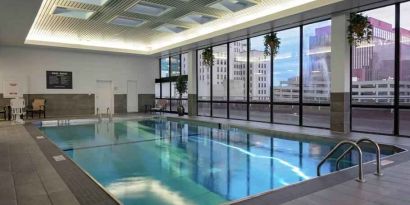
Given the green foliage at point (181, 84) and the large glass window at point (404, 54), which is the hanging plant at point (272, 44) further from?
the green foliage at point (181, 84)

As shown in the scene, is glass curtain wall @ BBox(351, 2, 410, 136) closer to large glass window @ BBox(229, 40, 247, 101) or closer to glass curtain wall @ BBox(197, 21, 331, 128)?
glass curtain wall @ BBox(197, 21, 331, 128)

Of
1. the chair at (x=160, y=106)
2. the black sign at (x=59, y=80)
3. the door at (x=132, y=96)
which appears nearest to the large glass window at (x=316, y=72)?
the chair at (x=160, y=106)

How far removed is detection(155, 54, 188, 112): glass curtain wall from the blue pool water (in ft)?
17.6

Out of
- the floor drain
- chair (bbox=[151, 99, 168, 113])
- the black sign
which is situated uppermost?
the black sign

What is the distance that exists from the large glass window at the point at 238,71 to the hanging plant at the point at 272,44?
1760 millimetres

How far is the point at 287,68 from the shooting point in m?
9.12

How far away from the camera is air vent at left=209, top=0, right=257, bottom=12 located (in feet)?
23.8

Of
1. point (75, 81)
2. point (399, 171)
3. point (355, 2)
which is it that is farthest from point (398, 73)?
point (75, 81)

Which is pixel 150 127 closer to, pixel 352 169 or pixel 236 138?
pixel 236 138

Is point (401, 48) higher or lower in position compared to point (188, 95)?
higher

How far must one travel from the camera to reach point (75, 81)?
13.2m

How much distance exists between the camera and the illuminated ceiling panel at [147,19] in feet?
23.7

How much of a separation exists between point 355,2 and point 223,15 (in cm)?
341

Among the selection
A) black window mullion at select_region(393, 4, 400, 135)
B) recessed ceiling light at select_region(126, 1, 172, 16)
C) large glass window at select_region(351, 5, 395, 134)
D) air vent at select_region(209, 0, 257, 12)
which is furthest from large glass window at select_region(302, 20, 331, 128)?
recessed ceiling light at select_region(126, 1, 172, 16)
